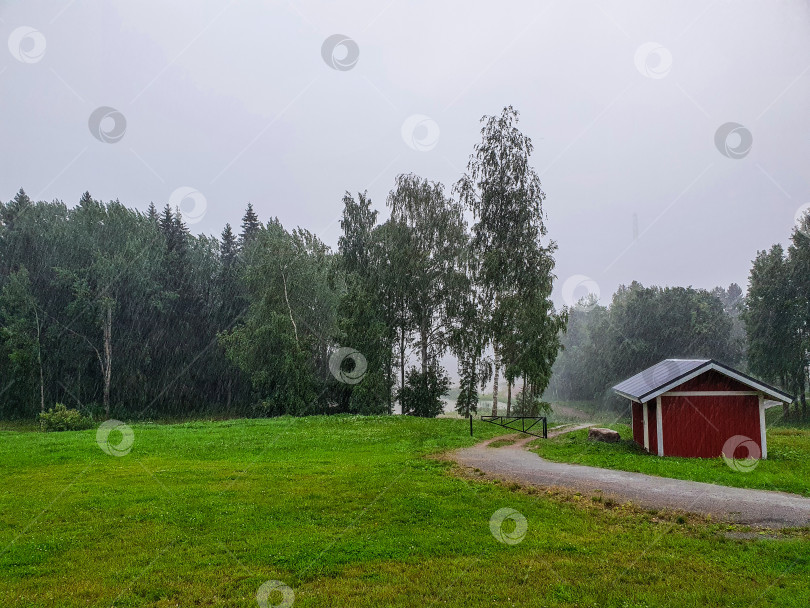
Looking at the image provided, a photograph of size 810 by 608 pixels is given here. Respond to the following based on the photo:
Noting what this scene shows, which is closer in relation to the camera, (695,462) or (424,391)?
→ (695,462)

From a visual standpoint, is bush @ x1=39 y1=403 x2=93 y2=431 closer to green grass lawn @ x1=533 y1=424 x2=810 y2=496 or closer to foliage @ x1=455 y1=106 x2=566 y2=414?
foliage @ x1=455 y1=106 x2=566 y2=414

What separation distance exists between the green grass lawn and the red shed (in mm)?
1181

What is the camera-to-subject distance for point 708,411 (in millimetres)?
22219

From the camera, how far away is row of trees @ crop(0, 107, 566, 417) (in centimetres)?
3622

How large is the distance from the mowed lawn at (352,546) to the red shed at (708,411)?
37.4 ft

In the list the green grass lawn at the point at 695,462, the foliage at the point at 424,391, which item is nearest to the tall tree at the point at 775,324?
the green grass lawn at the point at 695,462

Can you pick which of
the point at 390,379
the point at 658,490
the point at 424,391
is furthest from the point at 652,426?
the point at 390,379

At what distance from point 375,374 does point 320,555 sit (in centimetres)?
2883

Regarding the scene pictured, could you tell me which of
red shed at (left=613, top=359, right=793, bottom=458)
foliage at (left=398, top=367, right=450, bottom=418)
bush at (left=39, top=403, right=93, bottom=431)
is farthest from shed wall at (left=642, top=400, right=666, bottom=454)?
bush at (left=39, top=403, right=93, bottom=431)

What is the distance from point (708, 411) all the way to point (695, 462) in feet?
11.7

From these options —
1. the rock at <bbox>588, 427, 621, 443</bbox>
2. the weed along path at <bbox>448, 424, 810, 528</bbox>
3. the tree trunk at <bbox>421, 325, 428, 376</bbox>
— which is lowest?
the weed along path at <bbox>448, 424, 810, 528</bbox>

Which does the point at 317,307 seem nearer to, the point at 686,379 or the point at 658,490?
the point at 686,379

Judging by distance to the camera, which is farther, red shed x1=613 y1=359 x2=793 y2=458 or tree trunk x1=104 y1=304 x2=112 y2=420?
tree trunk x1=104 y1=304 x2=112 y2=420

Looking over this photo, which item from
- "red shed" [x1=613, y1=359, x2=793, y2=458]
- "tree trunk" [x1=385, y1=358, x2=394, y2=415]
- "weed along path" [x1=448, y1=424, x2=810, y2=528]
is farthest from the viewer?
"tree trunk" [x1=385, y1=358, x2=394, y2=415]
